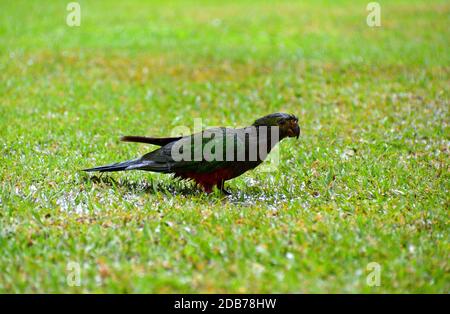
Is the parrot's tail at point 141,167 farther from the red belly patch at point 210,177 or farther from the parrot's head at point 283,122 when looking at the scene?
the parrot's head at point 283,122

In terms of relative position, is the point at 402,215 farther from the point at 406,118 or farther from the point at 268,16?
the point at 268,16

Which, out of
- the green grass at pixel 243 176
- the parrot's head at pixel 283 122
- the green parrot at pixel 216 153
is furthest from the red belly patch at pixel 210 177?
the parrot's head at pixel 283 122

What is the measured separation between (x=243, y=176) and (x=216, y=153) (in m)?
1.31

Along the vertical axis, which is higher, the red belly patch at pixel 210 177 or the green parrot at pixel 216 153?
the green parrot at pixel 216 153

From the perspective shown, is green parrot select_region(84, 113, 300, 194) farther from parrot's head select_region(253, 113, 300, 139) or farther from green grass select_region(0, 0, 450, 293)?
green grass select_region(0, 0, 450, 293)

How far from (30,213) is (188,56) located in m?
9.45

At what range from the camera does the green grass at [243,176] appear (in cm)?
489

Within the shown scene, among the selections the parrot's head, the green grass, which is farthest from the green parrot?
the green grass

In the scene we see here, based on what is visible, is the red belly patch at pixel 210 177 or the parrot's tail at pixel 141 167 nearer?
the red belly patch at pixel 210 177

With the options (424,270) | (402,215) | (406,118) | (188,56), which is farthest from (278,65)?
(424,270)

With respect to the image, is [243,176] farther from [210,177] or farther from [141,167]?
[141,167]

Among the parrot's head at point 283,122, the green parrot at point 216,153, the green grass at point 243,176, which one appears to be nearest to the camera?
the green grass at point 243,176

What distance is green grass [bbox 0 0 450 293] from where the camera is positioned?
4891 mm

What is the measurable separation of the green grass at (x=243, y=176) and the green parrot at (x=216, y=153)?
0.78 feet
